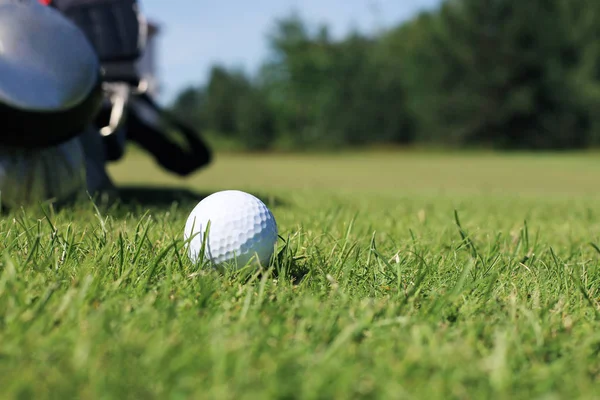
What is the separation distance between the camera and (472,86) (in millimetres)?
31219

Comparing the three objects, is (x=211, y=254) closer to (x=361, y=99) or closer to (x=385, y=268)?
(x=385, y=268)

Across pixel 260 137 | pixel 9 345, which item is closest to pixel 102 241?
pixel 9 345


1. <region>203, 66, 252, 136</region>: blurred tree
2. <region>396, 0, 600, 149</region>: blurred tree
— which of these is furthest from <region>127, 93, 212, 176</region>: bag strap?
<region>203, 66, 252, 136</region>: blurred tree

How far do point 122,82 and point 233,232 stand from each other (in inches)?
117

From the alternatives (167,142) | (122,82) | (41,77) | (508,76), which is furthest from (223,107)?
(41,77)

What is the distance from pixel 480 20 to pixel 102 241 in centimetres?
3227

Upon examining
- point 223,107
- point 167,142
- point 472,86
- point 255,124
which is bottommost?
point 255,124

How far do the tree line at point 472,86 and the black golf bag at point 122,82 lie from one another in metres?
27.8

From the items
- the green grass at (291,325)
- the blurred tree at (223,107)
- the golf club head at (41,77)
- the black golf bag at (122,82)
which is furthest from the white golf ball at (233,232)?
the blurred tree at (223,107)

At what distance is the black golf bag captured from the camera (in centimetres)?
404

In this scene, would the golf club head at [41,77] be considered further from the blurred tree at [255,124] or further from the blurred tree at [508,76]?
the blurred tree at [255,124]

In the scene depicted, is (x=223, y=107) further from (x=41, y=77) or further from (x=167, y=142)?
(x=41, y=77)

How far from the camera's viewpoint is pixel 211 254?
1918mm

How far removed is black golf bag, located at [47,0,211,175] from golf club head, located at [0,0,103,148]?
62 centimetres
